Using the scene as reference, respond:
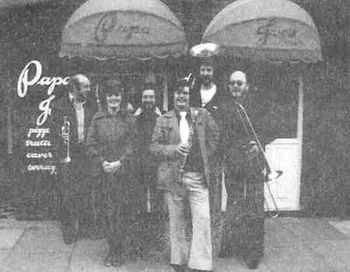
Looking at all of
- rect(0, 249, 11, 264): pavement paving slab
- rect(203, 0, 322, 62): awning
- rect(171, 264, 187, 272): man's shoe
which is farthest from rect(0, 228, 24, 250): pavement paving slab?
rect(203, 0, 322, 62): awning

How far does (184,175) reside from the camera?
6828 mm

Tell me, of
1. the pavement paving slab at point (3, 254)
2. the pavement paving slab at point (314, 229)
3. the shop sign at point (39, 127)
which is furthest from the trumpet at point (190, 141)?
the shop sign at point (39, 127)

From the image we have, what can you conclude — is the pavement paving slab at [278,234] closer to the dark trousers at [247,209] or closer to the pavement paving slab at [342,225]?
the pavement paving slab at [342,225]

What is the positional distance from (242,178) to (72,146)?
2192 mm

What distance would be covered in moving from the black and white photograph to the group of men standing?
0.06 feet

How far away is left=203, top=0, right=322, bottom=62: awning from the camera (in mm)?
8211

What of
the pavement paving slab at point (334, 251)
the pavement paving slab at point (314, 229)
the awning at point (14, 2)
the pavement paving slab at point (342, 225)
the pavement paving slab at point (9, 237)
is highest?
the awning at point (14, 2)

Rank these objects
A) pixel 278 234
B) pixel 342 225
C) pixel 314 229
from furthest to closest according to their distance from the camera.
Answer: pixel 342 225
pixel 314 229
pixel 278 234

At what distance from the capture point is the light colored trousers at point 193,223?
6.77m

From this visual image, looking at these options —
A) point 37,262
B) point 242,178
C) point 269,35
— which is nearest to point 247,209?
point 242,178

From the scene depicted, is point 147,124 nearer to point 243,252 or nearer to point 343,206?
point 243,252

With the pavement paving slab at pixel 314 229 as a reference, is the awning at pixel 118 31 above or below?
above

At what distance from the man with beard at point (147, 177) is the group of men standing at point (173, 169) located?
1 cm

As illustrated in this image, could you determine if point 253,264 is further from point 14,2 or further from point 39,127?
point 14,2
